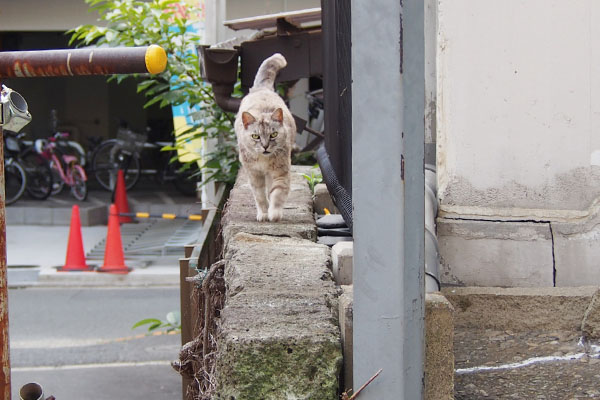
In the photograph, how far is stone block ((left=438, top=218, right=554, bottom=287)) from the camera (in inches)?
132

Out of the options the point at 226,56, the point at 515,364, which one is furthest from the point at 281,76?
the point at 515,364

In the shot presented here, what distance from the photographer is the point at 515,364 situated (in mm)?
2873

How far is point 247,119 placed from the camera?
4.75 metres

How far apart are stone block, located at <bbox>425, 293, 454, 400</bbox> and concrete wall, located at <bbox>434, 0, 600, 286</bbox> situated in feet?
4.00

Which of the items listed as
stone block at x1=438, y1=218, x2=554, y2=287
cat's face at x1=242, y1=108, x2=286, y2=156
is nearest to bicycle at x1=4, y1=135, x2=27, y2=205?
cat's face at x1=242, y1=108, x2=286, y2=156

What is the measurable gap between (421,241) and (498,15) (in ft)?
5.38

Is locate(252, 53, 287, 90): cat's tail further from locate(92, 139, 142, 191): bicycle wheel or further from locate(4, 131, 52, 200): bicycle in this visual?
locate(4, 131, 52, 200): bicycle

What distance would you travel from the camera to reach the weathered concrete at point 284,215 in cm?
381

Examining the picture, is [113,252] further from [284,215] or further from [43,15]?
[284,215]

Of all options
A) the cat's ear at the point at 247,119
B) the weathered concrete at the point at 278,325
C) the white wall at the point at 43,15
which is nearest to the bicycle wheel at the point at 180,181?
the white wall at the point at 43,15

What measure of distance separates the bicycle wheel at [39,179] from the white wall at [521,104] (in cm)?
1404

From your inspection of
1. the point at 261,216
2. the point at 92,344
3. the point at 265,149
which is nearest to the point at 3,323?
the point at 261,216

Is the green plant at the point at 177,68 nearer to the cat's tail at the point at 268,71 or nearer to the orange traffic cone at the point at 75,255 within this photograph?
the cat's tail at the point at 268,71

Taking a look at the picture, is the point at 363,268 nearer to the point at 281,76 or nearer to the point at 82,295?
the point at 281,76
